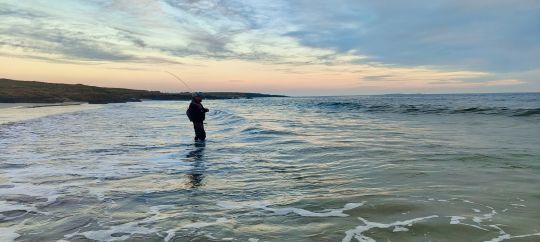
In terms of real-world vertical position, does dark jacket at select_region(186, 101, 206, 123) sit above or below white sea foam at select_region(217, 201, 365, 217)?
above

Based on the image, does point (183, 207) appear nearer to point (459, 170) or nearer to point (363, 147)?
point (459, 170)

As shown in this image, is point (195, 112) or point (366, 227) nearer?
point (366, 227)

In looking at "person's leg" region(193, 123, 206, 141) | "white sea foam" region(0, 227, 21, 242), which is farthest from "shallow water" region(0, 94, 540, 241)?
"person's leg" region(193, 123, 206, 141)

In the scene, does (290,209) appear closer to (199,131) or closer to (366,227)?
(366,227)

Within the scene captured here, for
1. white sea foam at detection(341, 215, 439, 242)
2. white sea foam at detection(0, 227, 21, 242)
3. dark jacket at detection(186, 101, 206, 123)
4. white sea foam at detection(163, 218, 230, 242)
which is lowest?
white sea foam at detection(163, 218, 230, 242)

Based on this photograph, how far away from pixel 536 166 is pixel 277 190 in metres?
6.32

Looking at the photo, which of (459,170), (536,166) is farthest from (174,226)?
(536,166)

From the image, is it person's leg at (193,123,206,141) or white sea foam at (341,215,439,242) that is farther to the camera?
person's leg at (193,123,206,141)

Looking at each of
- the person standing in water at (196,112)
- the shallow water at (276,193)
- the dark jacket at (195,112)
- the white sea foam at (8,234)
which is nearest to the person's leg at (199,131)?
the person standing in water at (196,112)

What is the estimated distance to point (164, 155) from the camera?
13.0 metres

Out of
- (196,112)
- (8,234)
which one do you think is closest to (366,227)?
(8,234)

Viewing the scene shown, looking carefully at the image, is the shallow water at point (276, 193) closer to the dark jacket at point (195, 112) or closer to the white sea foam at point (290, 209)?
the white sea foam at point (290, 209)

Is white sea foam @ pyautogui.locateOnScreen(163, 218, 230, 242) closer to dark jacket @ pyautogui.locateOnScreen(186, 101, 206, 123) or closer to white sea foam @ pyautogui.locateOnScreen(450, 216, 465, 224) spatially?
white sea foam @ pyautogui.locateOnScreen(450, 216, 465, 224)

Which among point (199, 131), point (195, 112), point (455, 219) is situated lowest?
point (455, 219)
